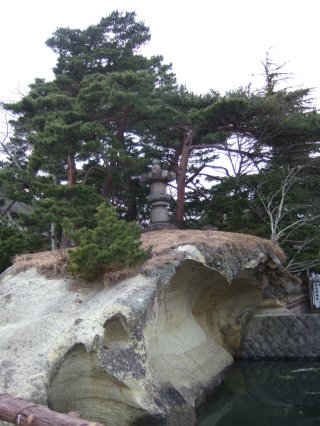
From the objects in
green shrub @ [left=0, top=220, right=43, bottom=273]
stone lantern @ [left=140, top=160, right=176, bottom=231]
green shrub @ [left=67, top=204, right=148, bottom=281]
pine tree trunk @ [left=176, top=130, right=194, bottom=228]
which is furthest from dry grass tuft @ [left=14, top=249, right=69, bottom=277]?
pine tree trunk @ [left=176, top=130, right=194, bottom=228]

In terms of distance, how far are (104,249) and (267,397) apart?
490cm

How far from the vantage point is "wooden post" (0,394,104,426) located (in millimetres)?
3578

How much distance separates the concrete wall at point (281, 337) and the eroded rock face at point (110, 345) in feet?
12.4

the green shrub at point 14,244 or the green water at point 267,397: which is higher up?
the green shrub at point 14,244

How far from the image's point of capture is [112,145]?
13.0 m

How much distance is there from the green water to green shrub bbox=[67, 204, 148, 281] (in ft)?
10.2

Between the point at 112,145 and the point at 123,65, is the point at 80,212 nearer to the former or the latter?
the point at 112,145

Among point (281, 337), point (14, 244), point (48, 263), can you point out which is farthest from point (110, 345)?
point (281, 337)

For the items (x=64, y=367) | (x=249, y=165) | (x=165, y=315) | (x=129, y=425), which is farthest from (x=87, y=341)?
(x=249, y=165)

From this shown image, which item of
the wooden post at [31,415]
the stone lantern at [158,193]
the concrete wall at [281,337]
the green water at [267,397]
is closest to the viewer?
the wooden post at [31,415]

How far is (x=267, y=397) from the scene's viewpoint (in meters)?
8.95

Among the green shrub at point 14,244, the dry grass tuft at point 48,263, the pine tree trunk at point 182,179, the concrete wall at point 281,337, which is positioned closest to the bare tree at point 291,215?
the concrete wall at point 281,337

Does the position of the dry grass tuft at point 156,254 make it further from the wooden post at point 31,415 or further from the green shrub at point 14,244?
the wooden post at point 31,415

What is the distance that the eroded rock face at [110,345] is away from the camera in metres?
5.93
